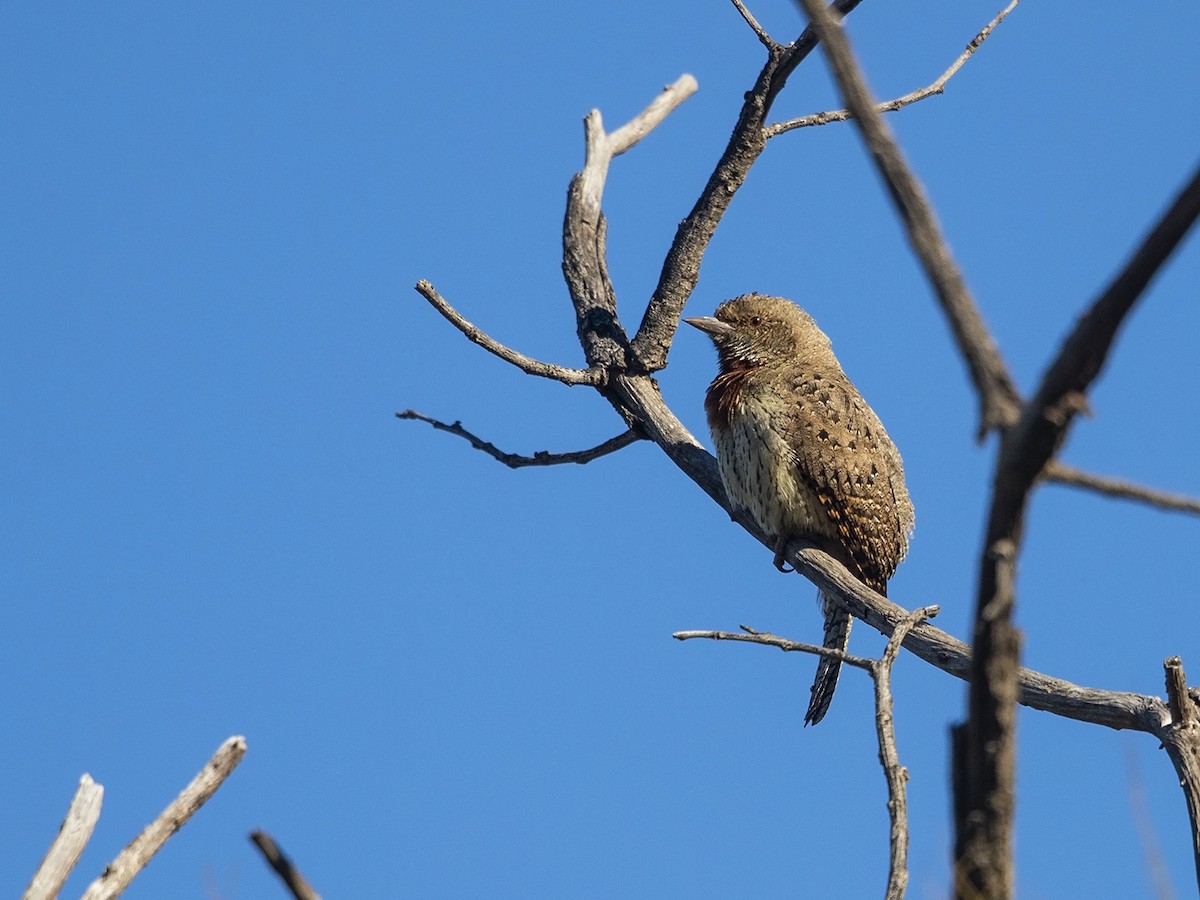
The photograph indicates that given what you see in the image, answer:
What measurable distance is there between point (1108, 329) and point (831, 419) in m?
5.37

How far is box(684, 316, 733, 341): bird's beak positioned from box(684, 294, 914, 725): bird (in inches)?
13.5

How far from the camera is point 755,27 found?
23.3 feet

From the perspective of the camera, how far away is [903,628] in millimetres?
4340

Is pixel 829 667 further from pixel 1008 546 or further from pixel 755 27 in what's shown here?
pixel 1008 546

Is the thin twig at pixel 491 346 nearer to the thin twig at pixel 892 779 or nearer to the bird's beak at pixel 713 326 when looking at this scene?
the bird's beak at pixel 713 326

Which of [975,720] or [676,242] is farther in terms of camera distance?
[676,242]

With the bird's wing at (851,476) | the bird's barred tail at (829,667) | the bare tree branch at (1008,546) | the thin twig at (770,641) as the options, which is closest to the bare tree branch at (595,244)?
the bird's wing at (851,476)

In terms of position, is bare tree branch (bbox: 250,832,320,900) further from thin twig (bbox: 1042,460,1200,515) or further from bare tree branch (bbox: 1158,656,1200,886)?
bare tree branch (bbox: 1158,656,1200,886)

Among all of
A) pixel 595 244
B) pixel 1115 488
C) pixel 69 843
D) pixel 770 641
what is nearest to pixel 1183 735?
pixel 770 641

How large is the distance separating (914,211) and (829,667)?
5.73 meters

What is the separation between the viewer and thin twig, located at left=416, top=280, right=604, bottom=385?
7164mm

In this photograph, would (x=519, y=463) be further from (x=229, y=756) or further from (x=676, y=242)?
(x=229, y=756)

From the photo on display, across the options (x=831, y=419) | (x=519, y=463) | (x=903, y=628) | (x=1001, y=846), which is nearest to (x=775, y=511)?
(x=831, y=419)

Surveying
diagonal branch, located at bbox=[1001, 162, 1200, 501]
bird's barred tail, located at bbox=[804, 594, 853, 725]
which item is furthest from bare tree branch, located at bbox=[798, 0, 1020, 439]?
bird's barred tail, located at bbox=[804, 594, 853, 725]
